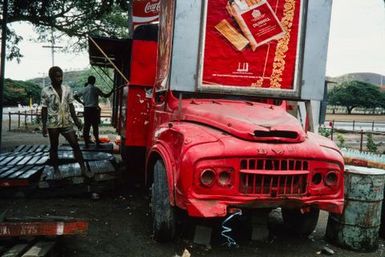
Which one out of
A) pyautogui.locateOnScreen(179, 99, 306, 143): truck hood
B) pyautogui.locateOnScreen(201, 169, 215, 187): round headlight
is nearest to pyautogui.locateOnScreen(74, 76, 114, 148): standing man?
pyautogui.locateOnScreen(179, 99, 306, 143): truck hood

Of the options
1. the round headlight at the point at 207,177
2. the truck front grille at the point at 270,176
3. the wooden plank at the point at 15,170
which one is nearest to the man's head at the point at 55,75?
the wooden plank at the point at 15,170


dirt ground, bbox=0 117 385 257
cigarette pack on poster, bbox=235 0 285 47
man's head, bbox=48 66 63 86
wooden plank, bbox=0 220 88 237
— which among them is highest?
cigarette pack on poster, bbox=235 0 285 47

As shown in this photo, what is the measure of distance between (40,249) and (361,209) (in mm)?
3533

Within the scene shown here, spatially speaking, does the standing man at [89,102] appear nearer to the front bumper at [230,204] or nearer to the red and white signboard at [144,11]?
the red and white signboard at [144,11]

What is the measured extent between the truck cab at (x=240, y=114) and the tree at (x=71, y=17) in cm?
726

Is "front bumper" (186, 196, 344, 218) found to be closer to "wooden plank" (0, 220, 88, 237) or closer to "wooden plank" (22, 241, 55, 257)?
"wooden plank" (0, 220, 88, 237)

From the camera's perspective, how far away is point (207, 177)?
4.20 metres

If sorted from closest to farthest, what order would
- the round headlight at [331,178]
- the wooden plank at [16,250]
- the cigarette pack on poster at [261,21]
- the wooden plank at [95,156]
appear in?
1. the wooden plank at [16,250]
2. the round headlight at [331,178]
3. the cigarette pack on poster at [261,21]
4. the wooden plank at [95,156]

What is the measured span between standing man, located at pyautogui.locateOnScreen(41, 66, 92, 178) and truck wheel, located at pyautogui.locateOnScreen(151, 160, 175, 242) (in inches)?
95.5

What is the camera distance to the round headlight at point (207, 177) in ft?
13.7

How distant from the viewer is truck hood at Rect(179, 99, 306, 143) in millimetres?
4379

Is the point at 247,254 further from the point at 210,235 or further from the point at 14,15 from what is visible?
the point at 14,15

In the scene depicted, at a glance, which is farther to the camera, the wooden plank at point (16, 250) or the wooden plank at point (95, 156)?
the wooden plank at point (95, 156)

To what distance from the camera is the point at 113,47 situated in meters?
9.05
